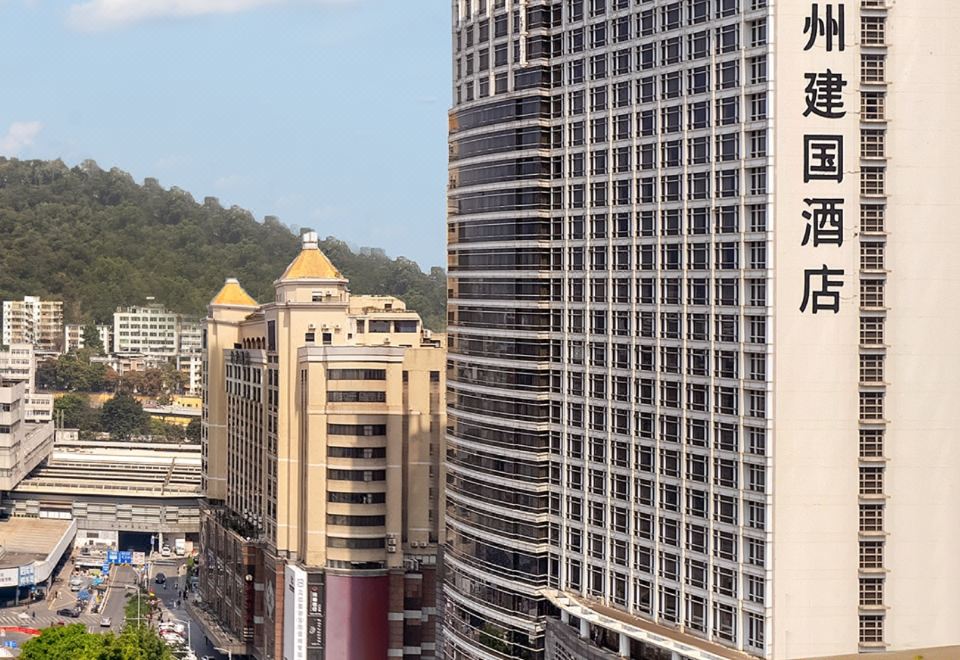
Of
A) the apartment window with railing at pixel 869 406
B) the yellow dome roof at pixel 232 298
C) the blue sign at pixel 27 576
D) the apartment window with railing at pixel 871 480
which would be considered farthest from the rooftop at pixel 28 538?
the apartment window with railing at pixel 869 406

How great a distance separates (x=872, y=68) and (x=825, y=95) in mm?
1442

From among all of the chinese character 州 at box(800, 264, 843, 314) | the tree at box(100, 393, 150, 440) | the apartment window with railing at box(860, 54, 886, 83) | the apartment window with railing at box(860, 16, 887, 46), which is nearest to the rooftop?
the tree at box(100, 393, 150, 440)

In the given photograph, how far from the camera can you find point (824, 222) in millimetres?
39719

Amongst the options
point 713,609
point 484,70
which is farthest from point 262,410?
point 713,609

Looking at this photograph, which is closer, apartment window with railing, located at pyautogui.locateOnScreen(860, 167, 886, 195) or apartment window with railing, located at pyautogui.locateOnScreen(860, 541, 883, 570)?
apartment window with railing, located at pyautogui.locateOnScreen(860, 167, 886, 195)

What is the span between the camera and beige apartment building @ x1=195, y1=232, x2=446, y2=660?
6419 centimetres

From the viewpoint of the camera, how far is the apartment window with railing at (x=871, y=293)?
40.0m

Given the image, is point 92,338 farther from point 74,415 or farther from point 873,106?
point 873,106

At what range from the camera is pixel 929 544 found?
40.6 meters

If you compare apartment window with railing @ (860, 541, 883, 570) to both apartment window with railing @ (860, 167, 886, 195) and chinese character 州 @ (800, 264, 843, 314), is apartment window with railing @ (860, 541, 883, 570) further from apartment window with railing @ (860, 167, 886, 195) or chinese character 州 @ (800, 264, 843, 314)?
apartment window with railing @ (860, 167, 886, 195)

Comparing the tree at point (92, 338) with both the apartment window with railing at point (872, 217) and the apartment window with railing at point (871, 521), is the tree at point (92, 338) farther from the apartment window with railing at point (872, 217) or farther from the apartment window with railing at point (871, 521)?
the apartment window with railing at point (872, 217)

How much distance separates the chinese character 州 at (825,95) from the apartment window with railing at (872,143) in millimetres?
781

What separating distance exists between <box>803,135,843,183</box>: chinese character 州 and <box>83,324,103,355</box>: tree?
163 metres

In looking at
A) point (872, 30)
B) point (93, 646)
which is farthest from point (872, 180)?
point (93, 646)
